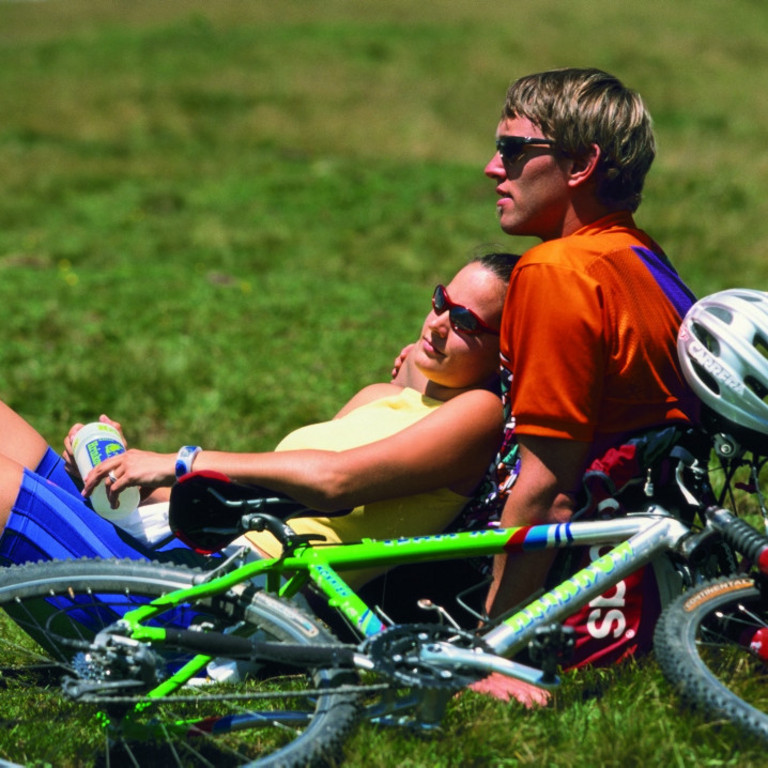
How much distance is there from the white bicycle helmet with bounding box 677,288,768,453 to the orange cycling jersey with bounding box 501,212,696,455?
0.36ft

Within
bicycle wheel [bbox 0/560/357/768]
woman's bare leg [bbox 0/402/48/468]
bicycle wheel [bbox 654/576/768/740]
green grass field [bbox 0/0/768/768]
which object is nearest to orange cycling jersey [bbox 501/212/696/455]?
bicycle wheel [bbox 654/576/768/740]

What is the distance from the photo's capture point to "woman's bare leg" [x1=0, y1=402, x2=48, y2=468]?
3.96 m

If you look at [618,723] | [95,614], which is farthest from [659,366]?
[95,614]

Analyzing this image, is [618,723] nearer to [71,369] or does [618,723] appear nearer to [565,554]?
[565,554]

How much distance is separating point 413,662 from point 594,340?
1035 millimetres

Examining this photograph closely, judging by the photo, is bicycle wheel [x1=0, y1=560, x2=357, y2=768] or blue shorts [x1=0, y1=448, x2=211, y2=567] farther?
blue shorts [x1=0, y1=448, x2=211, y2=567]

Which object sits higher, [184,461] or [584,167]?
[584,167]

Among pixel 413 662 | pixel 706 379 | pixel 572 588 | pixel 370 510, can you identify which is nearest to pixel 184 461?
pixel 370 510

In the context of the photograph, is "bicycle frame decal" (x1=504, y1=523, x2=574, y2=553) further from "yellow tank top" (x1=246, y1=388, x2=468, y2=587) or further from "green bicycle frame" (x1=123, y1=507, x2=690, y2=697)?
"yellow tank top" (x1=246, y1=388, x2=468, y2=587)

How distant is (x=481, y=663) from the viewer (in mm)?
2949

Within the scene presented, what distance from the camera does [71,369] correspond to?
7930mm

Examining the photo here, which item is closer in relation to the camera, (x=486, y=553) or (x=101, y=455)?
(x=486, y=553)

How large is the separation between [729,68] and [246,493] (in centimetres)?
2703

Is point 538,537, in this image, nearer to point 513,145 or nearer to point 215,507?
point 215,507
